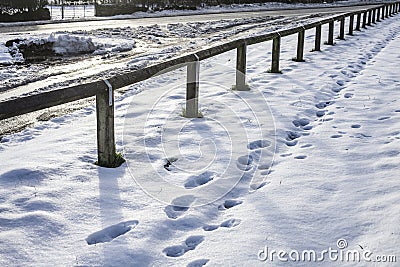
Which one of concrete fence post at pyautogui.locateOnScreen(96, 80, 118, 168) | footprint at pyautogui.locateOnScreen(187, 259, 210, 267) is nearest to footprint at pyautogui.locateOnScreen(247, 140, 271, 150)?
concrete fence post at pyautogui.locateOnScreen(96, 80, 118, 168)

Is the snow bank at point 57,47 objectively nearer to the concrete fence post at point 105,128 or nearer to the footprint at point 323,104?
the footprint at point 323,104

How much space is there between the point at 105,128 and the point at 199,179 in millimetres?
1014

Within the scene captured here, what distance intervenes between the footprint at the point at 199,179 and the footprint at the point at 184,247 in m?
0.87

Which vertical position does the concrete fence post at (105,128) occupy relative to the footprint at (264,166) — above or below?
above

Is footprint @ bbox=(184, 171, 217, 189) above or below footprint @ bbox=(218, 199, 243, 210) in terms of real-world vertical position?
above

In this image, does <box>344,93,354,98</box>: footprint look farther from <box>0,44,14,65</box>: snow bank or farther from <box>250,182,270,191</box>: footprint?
<box>0,44,14,65</box>: snow bank

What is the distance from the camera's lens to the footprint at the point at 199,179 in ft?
13.8

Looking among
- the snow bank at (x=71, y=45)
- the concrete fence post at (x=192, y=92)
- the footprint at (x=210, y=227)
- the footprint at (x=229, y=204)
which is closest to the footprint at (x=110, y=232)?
the footprint at (x=210, y=227)

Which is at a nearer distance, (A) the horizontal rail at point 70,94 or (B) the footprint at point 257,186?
(A) the horizontal rail at point 70,94

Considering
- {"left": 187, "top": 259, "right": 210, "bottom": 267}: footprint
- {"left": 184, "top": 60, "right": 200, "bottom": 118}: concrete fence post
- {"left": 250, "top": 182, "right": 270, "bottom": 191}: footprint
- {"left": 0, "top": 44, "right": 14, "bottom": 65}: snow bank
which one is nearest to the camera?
{"left": 187, "top": 259, "right": 210, "bottom": 267}: footprint

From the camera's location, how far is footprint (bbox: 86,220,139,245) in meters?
3.27

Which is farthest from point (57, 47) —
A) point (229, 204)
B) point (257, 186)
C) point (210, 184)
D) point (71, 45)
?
point (229, 204)

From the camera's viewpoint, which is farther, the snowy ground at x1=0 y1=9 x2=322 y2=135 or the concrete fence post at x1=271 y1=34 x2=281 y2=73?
the concrete fence post at x1=271 y1=34 x2=281 y2=73

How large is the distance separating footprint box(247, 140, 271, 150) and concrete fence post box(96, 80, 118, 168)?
1.50 metres
